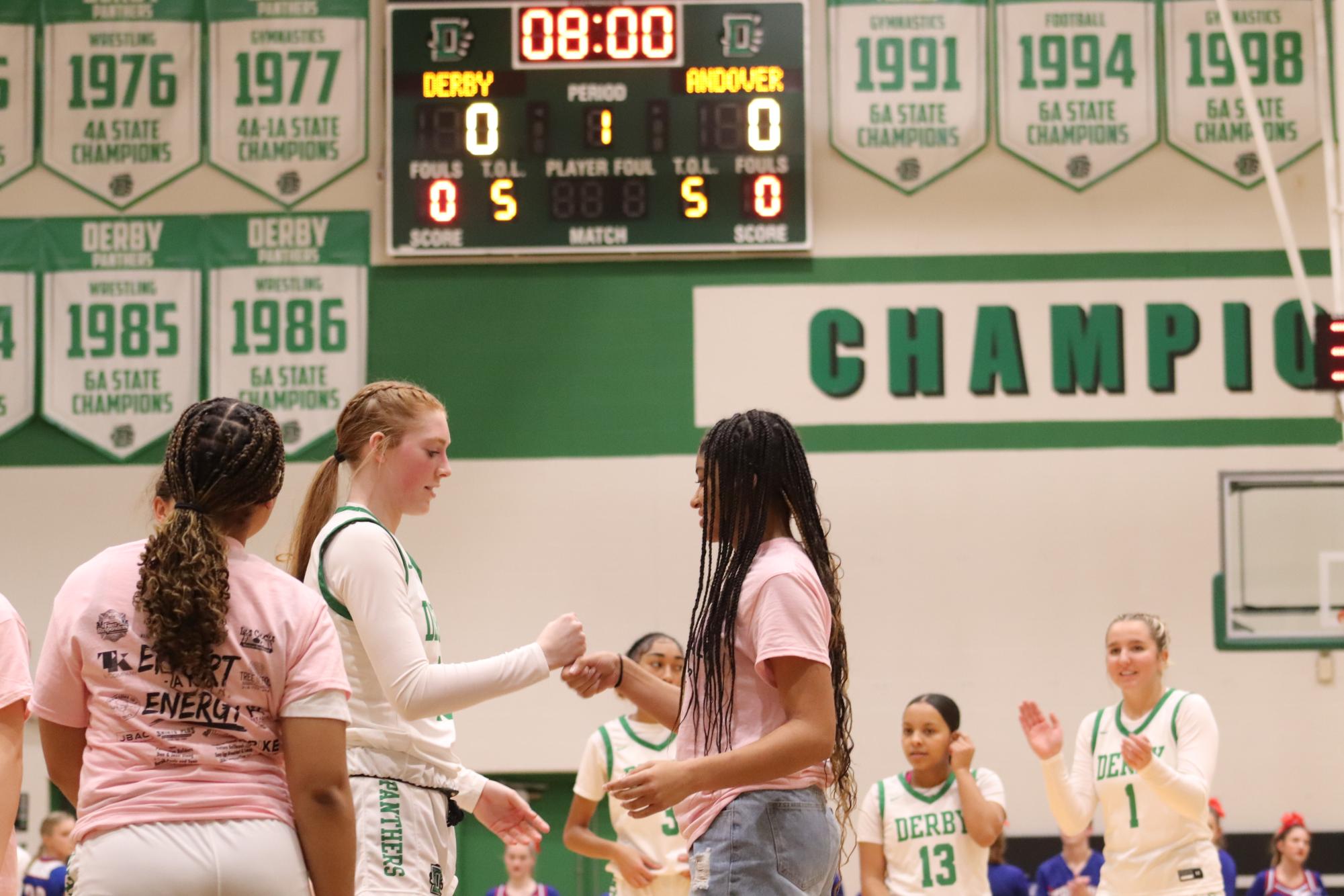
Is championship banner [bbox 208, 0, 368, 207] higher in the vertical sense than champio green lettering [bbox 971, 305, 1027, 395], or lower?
higher

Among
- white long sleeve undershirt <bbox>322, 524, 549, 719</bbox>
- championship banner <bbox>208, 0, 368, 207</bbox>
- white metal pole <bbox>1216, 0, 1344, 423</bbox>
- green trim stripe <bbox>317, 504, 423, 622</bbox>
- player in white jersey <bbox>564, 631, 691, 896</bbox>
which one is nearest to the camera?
white long sleeve undershirt <bbox>322, 524, 549, 719</bbox>

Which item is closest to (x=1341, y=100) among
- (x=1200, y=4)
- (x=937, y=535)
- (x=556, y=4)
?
(x=1200, y=4)

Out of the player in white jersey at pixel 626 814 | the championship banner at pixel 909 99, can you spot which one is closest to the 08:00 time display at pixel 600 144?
the championship banner at pixel 909 99

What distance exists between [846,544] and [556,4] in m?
3.90

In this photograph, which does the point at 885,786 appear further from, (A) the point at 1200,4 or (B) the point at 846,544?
(A) the point at 1200,4

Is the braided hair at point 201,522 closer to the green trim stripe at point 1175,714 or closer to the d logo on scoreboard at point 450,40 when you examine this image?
the green trim stripe at point 1175,714

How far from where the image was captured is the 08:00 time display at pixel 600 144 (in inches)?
368

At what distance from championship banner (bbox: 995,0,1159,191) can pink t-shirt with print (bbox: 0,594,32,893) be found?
7807 mm

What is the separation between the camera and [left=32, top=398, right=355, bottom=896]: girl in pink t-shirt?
8.14ft

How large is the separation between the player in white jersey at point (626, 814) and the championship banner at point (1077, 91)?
4928 millimetres

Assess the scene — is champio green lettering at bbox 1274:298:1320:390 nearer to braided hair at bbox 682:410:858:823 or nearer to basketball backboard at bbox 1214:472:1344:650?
basketball backboard at bbox 1214:472:1344:650

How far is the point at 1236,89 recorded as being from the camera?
32.1 ft

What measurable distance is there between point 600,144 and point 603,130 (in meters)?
0.10

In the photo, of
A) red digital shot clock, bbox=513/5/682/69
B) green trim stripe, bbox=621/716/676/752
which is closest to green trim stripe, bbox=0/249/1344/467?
red digital shot clock, bbox=513/5/682/69
